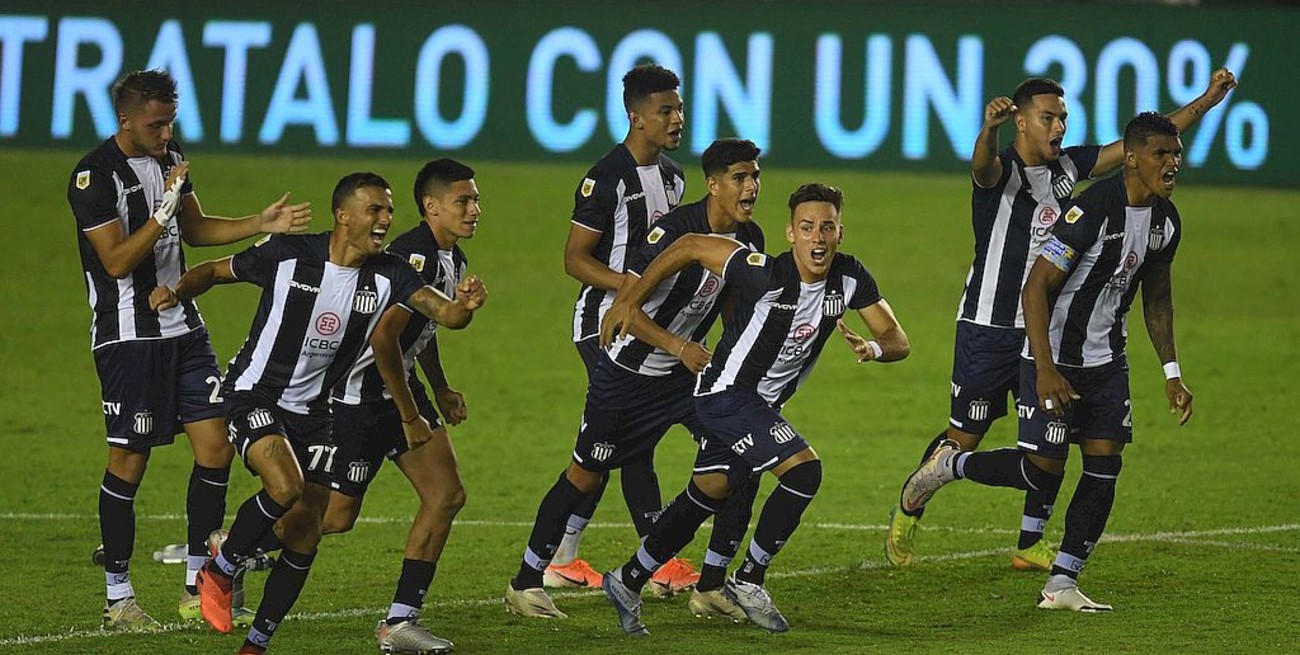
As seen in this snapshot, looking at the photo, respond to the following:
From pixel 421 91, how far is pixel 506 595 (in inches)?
529

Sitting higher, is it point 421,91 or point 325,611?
point 421,91

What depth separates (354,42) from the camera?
70.7 ft

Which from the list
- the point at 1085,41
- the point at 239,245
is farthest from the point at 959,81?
the point at 239,245

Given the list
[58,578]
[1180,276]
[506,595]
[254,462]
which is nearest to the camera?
[254,462]

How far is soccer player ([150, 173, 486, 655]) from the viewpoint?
308 inches

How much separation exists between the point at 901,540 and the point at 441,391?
2607 millimetres

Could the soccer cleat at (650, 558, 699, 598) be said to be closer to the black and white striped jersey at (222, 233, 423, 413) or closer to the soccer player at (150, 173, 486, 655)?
the soccer player at (150, 173, 486, 655)

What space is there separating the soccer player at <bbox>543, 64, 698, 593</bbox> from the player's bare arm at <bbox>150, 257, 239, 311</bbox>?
1.96 metres

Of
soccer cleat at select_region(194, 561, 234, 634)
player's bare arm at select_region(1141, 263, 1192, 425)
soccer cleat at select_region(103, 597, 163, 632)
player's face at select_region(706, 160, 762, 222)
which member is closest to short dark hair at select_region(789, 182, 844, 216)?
player's face at select_region(706, 160, 762, 222)

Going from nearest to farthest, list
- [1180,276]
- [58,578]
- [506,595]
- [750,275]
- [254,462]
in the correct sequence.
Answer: [254,462], [750,275], [506,595], [58,578], [1180,276]

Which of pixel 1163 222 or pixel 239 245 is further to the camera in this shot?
pixel 239 245

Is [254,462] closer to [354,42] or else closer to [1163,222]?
[1163,222]

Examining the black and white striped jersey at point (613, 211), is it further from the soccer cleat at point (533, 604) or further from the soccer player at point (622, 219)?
the soccer cleat at point (533, 604)

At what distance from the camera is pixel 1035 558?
9.81 meters
